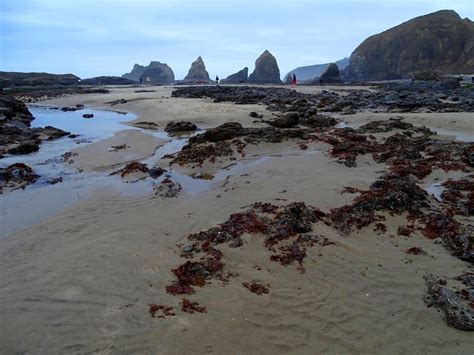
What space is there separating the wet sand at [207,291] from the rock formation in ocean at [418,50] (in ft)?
297

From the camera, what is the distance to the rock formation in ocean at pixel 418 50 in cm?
8888

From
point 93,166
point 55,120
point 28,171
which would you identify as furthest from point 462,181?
point 55,120

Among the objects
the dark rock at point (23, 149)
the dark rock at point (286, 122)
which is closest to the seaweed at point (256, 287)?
the dark rock at point (286, 122)

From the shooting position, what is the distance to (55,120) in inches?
1062

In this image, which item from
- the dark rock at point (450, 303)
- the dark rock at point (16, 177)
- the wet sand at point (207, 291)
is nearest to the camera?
the wet sand at point (207, 291)

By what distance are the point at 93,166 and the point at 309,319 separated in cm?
1013

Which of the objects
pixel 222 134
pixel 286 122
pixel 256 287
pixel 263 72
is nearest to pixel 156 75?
pixel 263 72

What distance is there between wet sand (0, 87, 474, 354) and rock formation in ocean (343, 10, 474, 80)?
3569 inches

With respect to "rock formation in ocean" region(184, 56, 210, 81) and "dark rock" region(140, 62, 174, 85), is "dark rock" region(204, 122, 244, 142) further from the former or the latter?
"rock formation in ocean" region(184, 56, 210, 81)

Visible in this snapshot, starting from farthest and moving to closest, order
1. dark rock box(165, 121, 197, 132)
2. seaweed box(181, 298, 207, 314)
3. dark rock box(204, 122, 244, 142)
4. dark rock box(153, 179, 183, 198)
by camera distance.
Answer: dark rock box(165, 121, 197, 132) < dark rock box(204, 122, 244, 142) < dark rock box(153, 179, 183, 198) < seaweed box(181, 298, 207, 314)

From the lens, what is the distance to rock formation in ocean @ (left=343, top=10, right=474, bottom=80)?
88.9 metres

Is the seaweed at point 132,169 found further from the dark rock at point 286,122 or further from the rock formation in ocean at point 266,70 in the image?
the rock formation in ocean at point 266,70

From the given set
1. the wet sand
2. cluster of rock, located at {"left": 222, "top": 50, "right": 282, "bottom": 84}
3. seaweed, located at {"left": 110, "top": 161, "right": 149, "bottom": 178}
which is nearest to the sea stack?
cluster of rock, located at {"left": 222, "top": 50, "right": 282, "bottom": 84}

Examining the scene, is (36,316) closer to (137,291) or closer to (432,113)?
(137,291)
